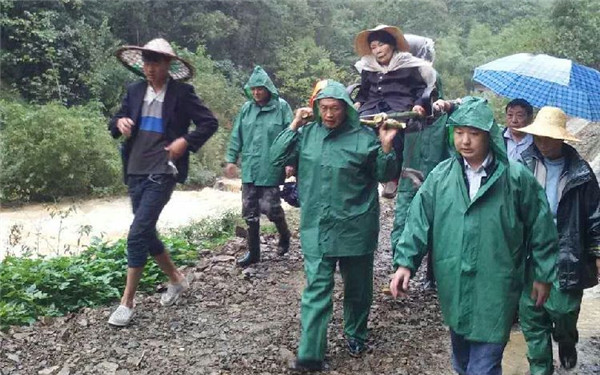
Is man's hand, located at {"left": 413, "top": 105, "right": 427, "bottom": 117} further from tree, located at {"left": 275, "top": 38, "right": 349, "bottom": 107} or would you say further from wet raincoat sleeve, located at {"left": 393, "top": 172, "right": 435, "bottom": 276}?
tree, located at {"left": 275, "top": 38, "right": 349, "bottom": 107}

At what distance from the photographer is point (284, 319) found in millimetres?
5168

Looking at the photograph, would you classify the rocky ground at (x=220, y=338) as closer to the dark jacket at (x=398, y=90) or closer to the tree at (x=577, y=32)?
the dark jacket at (x=398, y=90)

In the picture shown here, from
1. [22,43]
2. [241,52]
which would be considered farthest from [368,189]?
[241,52]

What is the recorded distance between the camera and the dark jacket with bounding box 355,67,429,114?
5219 millimetres

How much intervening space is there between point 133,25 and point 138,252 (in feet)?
81.0

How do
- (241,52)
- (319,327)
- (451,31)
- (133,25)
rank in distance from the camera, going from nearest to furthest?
(319,327), (133,25), (241,52), (451,31)

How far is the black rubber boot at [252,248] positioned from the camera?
644cm

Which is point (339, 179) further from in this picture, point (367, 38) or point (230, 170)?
point (230, 170)

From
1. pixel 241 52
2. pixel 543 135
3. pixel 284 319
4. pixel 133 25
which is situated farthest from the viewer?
pixel 241 52

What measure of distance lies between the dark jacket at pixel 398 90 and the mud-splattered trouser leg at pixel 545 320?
1.87 metres

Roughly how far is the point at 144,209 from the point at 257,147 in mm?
1895

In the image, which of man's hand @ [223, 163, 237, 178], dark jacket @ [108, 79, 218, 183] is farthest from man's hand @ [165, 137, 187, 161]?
man's hand @ [223, 163, 237, 178]

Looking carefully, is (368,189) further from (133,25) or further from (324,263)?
(133,25)

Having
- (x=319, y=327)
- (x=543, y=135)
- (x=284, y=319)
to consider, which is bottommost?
(x=284, y=319)
